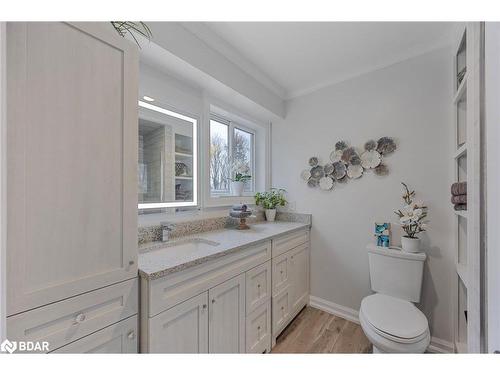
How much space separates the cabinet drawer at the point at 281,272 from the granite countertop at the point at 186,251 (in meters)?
0.21

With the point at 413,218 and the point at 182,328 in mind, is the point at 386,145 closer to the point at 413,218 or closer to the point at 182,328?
the point at 413,218

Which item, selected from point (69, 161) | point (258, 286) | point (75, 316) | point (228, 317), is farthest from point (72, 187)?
point (258, 286)

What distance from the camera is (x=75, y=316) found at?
2.30 ft

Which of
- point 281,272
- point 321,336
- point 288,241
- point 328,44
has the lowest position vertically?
point 321,336

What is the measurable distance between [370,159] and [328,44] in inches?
39.5

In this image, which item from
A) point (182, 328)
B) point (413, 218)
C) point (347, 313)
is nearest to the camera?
point (182, 328)

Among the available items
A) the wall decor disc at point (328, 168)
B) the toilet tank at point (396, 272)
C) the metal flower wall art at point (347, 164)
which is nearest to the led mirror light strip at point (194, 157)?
the metal flower wall art at point (347, 164)

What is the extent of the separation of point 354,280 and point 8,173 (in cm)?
230

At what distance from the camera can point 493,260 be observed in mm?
524

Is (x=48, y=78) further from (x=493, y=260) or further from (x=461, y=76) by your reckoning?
(x=461, y=76)

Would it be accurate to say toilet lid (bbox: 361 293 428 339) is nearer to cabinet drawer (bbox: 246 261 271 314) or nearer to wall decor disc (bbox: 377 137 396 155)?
cabinet drawer (bbox: 246 261 271 314)

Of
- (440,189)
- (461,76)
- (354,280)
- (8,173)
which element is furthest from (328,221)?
(8,173)

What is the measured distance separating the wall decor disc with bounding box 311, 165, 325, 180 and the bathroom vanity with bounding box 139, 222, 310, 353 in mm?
605
